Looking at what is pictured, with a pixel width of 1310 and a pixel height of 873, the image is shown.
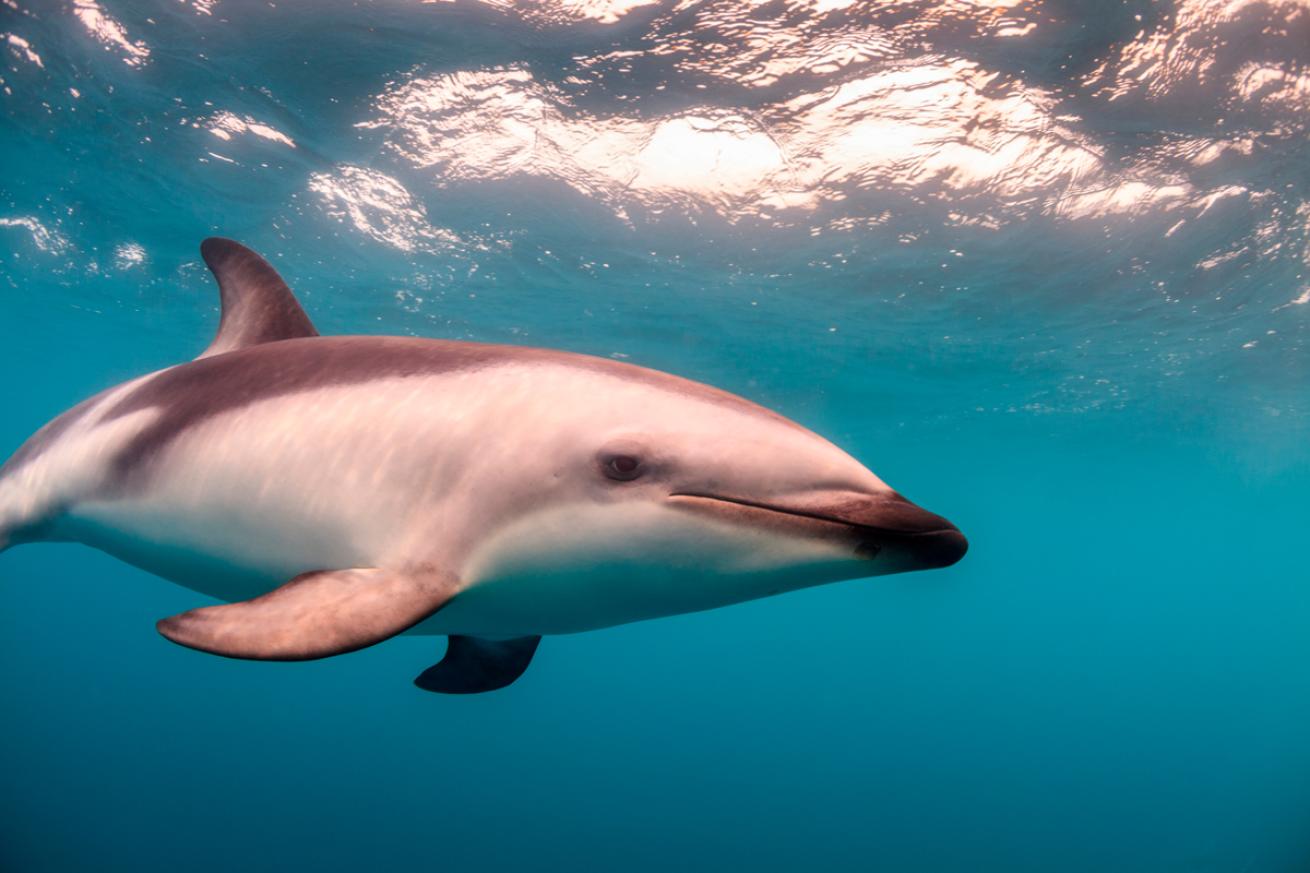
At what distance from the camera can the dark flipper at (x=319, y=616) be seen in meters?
2.16

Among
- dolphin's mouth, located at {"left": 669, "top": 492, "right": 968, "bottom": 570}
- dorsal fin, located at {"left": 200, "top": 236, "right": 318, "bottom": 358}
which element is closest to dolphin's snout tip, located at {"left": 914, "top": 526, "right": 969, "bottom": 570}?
dolphin's mouth, located at {"left": 669, "top": 492, "right": 968, "bottom": 570}

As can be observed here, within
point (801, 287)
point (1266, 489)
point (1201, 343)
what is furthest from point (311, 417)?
point (1266, 489)

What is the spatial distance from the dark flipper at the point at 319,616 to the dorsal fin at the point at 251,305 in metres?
2.15

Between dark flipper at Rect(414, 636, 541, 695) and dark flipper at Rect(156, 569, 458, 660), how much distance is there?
1824 mm

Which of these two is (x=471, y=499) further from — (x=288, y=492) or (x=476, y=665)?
(x=476, y=665)

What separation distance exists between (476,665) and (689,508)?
8.13ft

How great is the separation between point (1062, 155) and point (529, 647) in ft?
41.2

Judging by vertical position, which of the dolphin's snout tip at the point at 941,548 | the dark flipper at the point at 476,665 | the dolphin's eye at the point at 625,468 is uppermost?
the dolphin's eye at the point at 625,468

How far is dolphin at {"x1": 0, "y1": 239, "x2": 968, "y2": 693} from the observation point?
2.21m

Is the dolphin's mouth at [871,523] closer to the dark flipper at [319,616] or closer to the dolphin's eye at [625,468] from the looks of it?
the dolphin's eye at [625,468]

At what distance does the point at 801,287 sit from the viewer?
728 inches

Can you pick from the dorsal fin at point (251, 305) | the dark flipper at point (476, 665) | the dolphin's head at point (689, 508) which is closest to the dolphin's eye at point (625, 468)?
the dolphin's head at point (689, 508)

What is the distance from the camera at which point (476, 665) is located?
420cm

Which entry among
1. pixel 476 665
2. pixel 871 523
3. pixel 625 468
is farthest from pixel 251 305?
pixel 871 523
